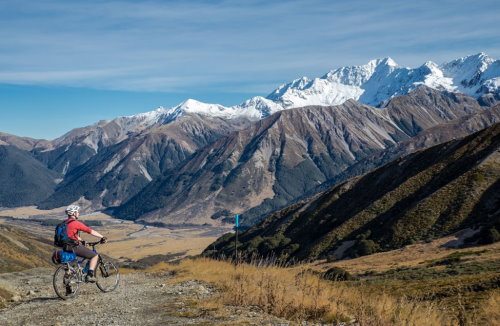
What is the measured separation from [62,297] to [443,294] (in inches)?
628

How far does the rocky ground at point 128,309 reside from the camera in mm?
13141

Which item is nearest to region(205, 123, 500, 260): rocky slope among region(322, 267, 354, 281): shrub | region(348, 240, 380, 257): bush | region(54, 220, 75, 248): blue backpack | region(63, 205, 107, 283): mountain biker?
region(348, 240, 380, 257): bush

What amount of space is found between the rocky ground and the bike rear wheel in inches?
11.8

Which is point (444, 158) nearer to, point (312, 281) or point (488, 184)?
point (488, 184)

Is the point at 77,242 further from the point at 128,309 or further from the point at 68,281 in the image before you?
the point at 128,309

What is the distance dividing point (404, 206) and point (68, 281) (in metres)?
74.1

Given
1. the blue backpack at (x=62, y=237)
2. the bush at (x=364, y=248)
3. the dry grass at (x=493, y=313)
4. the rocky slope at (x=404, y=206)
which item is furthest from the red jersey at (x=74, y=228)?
the bush at (x=364, y=248)

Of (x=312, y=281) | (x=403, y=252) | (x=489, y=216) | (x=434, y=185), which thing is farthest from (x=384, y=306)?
(x=434, y=185)

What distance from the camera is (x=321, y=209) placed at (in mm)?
Answer: 107312

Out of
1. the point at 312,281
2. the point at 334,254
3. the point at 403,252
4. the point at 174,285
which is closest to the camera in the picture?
the point at 312,281

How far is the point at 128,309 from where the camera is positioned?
1517 cm

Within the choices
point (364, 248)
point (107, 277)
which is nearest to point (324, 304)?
point (107, 277)

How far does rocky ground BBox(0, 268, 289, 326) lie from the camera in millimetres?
13141

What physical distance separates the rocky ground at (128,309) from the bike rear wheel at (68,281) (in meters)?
0.30
